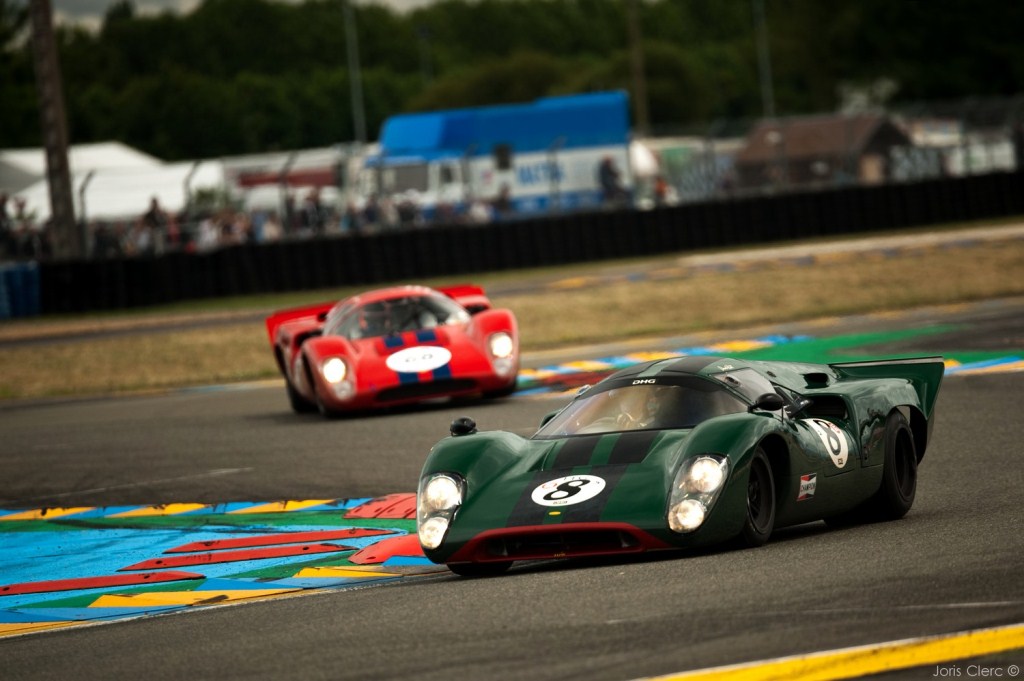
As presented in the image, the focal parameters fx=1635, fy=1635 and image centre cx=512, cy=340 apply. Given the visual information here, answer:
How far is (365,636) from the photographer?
5996 millimetres

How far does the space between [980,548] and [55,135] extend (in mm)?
26076

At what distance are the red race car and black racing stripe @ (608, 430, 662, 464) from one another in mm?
7104

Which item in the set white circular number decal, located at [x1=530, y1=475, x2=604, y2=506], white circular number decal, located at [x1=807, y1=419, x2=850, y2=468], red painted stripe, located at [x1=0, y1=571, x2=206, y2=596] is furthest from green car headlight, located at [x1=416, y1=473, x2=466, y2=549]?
white circular number decal, located at [x1=807, y1=419, x2=850, y2=468]

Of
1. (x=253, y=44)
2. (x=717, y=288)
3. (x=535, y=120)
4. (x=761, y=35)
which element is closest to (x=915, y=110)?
(x=535, y=120)

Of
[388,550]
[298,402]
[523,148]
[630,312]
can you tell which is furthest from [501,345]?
[523,148]

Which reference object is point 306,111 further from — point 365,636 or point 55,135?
point 365,636

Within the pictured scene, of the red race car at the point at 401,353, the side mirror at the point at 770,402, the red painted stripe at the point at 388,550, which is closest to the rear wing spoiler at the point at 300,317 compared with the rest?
the red race car at the point at 401,353

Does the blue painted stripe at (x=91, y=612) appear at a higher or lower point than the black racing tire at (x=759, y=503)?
lower

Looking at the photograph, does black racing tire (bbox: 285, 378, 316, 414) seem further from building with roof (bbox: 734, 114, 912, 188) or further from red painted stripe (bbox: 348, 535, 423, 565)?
building with roof (bbox: 734, 114, 912, 188)

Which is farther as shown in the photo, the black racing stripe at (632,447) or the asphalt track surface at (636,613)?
the black racing stripe at (632,447)

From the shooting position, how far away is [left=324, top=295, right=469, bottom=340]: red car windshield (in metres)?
15.1

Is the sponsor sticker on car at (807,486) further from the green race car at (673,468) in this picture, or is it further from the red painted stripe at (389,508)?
the red painted stripe at (389,508)

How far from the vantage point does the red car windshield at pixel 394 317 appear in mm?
15141

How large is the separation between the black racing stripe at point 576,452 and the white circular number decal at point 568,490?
14cm
